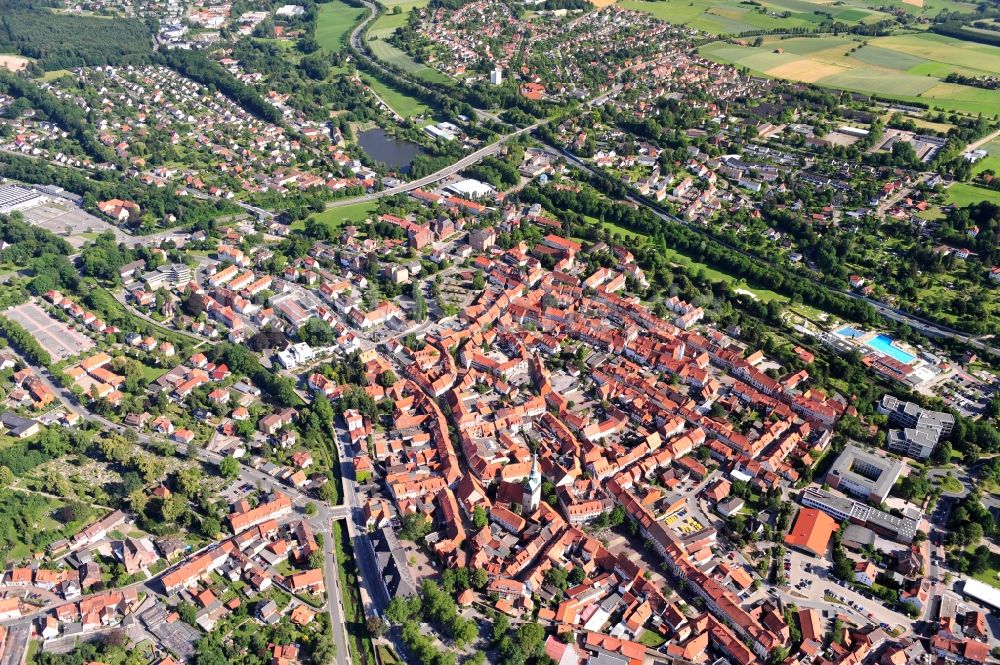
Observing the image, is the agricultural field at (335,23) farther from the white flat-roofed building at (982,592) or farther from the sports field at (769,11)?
the white flat-roofed building at (982,592)

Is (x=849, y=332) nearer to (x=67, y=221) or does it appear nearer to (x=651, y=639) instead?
(x=651, y=639)

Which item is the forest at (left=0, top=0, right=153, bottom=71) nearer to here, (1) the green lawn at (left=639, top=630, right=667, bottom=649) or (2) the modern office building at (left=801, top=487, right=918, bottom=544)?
(2) the modern office building at (left=801, top=487, right=918, bottom=544)

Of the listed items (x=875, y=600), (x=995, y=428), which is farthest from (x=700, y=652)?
(x=995, y=428)

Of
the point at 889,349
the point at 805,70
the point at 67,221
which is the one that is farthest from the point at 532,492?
the point at 805,70

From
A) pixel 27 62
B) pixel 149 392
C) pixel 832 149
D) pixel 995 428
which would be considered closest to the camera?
pixel 995 428

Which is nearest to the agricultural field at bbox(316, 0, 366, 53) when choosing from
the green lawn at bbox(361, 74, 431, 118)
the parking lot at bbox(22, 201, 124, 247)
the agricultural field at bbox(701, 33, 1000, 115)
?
the green lawn at bbox(361, 74, 431, 118)

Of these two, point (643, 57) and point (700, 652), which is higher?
point (643, 57)

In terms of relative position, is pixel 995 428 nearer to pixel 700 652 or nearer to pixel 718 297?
pixel 718 297
